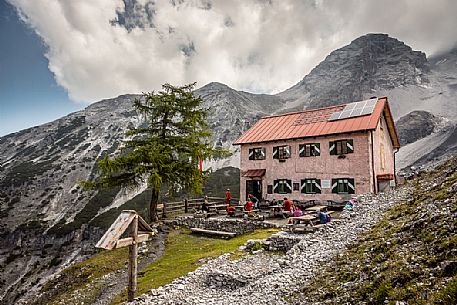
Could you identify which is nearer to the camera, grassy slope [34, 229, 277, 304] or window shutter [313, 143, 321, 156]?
grassy slope [34, 229, 277, 304]

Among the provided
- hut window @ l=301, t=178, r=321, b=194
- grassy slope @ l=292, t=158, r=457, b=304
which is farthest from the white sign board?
grassy slope @ l=292, t=158, r=457, b=304

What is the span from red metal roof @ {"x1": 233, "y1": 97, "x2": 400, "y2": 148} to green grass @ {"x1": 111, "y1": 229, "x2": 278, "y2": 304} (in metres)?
13.8

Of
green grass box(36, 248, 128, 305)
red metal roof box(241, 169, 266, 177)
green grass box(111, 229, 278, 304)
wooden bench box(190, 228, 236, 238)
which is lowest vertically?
green grass box(36, 248, 128, 305)

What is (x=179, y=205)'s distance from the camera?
3216cm

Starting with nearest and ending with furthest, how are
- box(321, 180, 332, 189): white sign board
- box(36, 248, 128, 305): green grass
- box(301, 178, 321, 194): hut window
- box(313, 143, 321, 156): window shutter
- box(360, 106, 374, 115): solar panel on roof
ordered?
box(36, 248, 128, 305): green grass, box(321, 180, 332, 189): white sign board, box(360, 106, 374, 115): solar panel on roof, box(301, 178, 321, 194): hut window, box(313, 143, 321, 156): window shutter

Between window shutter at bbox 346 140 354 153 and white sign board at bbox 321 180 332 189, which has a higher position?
window shutter at bbox 346 140 354 153

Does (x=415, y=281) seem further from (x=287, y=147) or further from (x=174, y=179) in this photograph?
(x=287, y=147)

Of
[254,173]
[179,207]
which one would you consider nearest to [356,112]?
[254,173]

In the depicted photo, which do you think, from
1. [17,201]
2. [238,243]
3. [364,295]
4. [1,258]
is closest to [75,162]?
[17,201]

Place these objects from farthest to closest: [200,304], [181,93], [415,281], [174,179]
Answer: [181,93] → [174,179] → [200,304] → [415,281]

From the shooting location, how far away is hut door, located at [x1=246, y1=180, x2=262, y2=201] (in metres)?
33.7

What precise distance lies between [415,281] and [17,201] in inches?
4966

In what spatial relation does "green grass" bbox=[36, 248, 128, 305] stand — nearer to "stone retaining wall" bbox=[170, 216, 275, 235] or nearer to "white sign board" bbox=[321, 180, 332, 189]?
"stone retaining wall" bbox=[170, 216, 275, 235]

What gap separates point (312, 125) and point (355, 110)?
4517 millimetres
